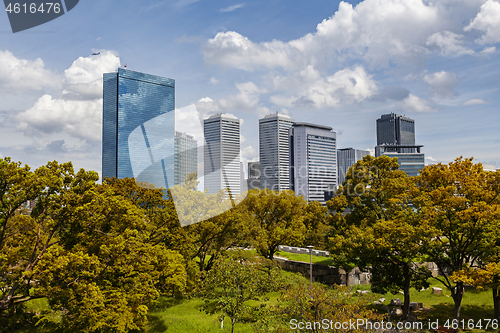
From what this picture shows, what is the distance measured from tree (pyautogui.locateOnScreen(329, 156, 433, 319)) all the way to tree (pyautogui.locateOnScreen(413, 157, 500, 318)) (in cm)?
86

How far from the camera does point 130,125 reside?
148 meters

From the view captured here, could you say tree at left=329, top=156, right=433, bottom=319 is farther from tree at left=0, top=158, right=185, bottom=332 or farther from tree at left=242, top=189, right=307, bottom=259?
tree at left=0, top=158, right=185, bottom=332

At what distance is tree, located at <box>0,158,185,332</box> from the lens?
41.4 ft

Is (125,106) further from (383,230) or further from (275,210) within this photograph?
(383,230)

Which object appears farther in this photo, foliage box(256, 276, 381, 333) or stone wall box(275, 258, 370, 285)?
stone wall box(275, 258, 370, 285)

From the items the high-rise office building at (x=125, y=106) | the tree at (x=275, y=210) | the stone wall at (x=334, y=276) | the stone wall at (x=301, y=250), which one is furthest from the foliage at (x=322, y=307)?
the high-rise office building at (x=125, y=106)

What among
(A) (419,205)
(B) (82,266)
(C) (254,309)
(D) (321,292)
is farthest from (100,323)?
(A) (419,205)

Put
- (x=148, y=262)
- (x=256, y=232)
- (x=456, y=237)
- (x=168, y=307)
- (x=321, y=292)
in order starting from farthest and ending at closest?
(x=256, y=232), (x=168, y=307), (x=456, y=237), (x=148, y=262), (x=321, y=292)

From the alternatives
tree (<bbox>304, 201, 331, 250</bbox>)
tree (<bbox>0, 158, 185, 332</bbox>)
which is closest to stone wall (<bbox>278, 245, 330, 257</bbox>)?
tree (<bbox>304, 201, 331, 250</bbox>)

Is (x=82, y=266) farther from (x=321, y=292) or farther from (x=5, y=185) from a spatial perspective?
(x=321, y=292)

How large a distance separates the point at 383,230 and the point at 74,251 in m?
15.3

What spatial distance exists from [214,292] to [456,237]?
39.6 feet

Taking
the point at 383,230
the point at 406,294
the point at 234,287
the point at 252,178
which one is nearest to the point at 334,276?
the point at 406,294

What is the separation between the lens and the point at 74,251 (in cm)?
1412
